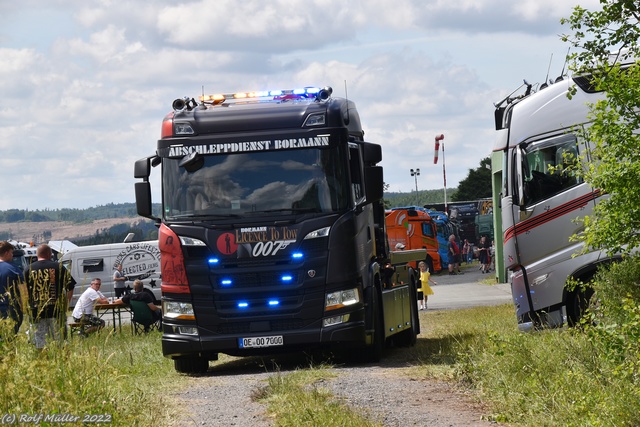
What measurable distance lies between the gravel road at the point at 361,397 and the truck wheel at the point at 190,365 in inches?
6.3

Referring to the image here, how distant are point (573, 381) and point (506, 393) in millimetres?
694

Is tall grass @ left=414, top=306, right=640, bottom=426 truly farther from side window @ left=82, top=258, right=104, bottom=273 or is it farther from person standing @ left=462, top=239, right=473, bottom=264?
person standing @ left=462, top=239, right=473, bottom=264

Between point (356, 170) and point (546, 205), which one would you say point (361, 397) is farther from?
point (546, 205)

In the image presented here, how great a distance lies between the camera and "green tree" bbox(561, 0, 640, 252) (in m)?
9.83

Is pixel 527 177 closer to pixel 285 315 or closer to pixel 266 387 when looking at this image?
pixel 285 315

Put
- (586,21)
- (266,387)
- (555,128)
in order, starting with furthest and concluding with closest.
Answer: (555,128) → (266,387) → (586,21)

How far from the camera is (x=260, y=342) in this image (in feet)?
45.0

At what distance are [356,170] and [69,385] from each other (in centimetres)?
643

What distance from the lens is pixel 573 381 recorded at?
9.06m

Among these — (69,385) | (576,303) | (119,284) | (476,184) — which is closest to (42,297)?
(69,385)

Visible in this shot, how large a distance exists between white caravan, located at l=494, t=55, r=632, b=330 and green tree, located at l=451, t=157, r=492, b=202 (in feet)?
277

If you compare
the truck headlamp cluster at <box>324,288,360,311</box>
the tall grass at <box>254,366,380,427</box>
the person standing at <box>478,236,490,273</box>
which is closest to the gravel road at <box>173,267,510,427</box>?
the tall grass at <box>254,366,380,427</box>

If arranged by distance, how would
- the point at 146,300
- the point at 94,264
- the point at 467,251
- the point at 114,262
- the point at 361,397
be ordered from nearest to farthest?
the point at 361,397
the point at 146,300
the point at 114,262
the point at 94,264
the point at 467,251

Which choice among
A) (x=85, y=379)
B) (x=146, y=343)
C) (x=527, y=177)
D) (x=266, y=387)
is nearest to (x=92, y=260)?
(x=146, y=343)
